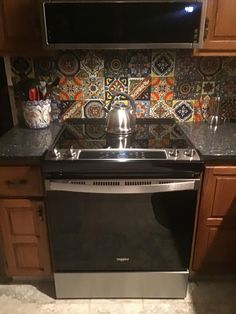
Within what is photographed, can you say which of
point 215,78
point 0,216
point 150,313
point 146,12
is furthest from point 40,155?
point 215,78

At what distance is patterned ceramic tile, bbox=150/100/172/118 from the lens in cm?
189

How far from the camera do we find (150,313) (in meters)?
1.56

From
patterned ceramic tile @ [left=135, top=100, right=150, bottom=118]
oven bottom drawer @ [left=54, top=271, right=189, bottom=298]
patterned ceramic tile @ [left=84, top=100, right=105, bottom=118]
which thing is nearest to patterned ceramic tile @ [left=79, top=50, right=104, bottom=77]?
patterned ceramic tile @ [left=84, top=100, right=105, bottom=118]

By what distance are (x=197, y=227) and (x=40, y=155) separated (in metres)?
0.93

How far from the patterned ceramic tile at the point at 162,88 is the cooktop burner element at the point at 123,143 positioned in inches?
6.1

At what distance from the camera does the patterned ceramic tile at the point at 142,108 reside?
1.89 meters

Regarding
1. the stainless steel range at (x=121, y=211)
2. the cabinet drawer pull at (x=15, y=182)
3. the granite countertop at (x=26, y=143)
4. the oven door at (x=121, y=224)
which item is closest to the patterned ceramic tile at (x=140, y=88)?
the stainless steel range at (x=121, y=211)

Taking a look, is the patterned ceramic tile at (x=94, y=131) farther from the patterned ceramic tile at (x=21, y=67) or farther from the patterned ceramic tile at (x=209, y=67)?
the patterned ceramic tile at (x=209, y=67)

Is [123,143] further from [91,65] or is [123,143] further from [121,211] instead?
[91,65]

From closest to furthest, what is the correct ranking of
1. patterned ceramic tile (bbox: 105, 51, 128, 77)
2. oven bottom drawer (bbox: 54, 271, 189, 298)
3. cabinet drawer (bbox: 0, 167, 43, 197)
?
cabinet drawer (bbox: 0, 167, 43, 197)
oven bottom drawer (bbox: 54, 271, 189, 298)
patterned ceramic tile (bbox: 105, 51, 128, 77)

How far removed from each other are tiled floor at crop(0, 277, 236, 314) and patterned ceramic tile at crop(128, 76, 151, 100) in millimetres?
1255

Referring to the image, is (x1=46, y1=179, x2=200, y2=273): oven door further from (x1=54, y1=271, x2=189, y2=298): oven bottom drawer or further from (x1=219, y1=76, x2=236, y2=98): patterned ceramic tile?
(x1=219, y1=76, x2=236, y2=98): patterned ceramic tile

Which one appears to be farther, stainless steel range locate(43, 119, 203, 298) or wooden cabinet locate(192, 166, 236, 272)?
wooden cabinet locate(192, 166, 236, 272)

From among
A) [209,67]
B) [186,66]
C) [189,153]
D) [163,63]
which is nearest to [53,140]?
[189,153]
